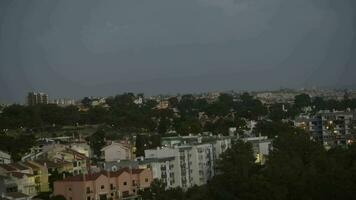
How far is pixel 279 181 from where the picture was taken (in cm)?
1697

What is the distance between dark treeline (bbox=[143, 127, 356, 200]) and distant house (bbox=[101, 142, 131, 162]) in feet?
18.2

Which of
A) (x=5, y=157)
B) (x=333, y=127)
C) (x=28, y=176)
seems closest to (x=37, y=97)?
(x=333, y=127)

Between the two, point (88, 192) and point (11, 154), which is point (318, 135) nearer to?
point (11, 154)

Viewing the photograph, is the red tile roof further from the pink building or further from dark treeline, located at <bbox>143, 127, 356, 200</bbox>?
dark treeline, located at <bbox>143, 127, 356, 200</bbox>

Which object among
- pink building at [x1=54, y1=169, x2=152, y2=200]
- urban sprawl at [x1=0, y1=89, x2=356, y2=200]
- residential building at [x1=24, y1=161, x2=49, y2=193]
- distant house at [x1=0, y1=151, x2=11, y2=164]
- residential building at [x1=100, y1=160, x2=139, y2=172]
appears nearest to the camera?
pink building at [x1=54, y1=169, x2=152, y2=200]

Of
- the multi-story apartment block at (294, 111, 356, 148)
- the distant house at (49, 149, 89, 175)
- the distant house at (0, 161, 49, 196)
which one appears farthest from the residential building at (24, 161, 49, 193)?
the multi-story apartment block at (294, 111, 356, 148)

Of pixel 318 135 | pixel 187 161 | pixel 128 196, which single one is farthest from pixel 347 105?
pixel 128 196

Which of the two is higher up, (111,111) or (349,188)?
(111,111)

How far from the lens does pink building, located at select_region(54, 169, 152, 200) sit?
1800 centimetres

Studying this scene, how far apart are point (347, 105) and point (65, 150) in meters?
31.5

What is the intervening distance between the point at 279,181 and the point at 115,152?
9404mm

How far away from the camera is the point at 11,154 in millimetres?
25188

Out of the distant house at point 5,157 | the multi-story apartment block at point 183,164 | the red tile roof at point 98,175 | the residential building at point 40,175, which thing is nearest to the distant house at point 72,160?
the distant house at point 5,157

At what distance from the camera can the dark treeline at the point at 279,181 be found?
633 inches
